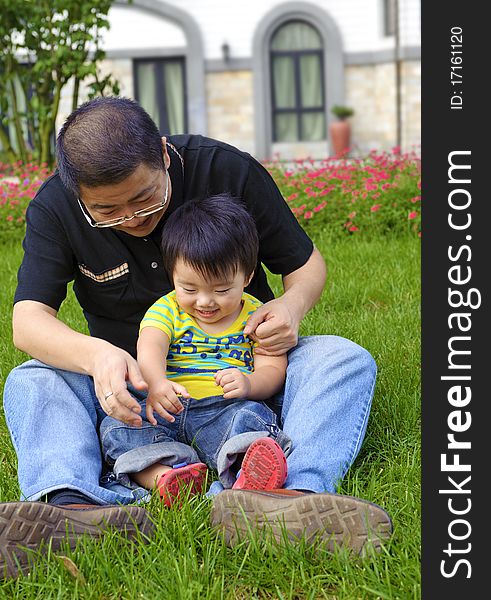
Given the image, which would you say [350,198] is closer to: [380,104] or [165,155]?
[165,155]

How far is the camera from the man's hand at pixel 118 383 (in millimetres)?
2057

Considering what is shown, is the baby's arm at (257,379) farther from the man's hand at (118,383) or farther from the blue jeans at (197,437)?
the man's hand at (118,383)

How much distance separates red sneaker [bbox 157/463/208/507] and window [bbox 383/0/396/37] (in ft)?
48.5

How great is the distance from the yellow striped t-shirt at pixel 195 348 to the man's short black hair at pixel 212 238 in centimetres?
11

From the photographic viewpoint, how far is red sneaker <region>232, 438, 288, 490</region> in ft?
6.73

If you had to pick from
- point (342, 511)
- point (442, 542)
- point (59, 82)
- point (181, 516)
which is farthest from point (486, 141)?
point (59, 82)

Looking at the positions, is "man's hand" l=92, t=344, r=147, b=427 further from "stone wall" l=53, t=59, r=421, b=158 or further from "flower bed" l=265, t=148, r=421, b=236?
"stone wall" l=53, t=59, r=421, b=158

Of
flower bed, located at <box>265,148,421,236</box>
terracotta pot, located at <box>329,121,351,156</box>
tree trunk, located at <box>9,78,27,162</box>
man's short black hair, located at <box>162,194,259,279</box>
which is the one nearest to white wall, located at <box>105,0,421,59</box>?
terracotta pot, located at <box>329,121,351,156</box>

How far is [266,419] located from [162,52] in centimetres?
1518

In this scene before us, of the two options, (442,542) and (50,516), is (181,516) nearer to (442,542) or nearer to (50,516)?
(50,516)

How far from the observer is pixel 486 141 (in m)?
1.18

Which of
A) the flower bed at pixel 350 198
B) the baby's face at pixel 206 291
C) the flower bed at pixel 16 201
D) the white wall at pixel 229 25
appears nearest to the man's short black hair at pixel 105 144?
the baby's face at pixel 206 291

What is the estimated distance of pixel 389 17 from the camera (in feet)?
53.5

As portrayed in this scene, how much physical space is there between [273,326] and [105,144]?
62 centimetres
